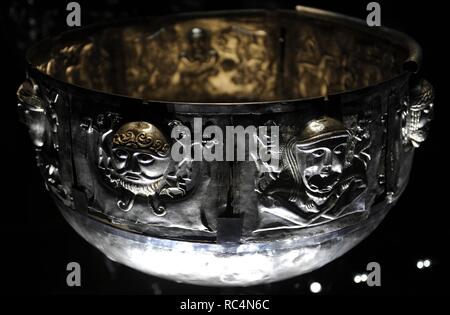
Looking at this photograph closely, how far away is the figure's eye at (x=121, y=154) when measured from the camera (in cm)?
115

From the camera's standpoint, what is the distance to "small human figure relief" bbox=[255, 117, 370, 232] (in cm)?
113

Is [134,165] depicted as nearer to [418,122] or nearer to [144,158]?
[144,158]

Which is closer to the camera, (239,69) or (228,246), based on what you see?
(228,246)

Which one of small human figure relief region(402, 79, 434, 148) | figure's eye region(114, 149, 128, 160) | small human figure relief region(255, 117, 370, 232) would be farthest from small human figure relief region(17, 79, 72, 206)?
small human figure relief region(402, 79, 434, 148)

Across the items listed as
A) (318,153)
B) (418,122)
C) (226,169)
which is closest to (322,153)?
(318,153)

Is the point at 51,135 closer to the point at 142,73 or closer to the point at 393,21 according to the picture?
the point at 142,73

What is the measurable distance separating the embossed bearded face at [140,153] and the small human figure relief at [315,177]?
163 millimetres

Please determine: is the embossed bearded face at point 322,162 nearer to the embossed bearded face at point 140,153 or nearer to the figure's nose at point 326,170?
the figure's nose at point 326,170

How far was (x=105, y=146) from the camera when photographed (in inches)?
46.6

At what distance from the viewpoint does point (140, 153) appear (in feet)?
3.73

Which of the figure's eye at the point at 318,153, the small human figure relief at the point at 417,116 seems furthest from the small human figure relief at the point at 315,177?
the small human figure relief at the point at 417,116

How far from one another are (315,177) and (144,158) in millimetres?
280

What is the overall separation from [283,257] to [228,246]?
0.11 m

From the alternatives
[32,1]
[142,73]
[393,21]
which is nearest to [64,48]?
[142,73]
